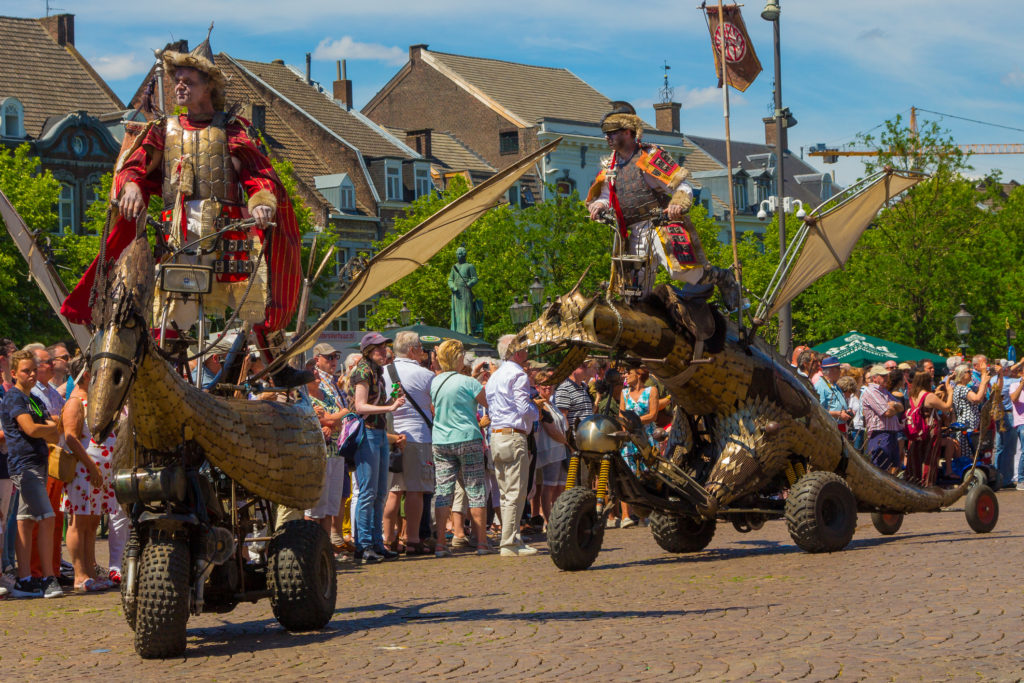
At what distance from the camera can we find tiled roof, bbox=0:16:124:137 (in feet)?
161

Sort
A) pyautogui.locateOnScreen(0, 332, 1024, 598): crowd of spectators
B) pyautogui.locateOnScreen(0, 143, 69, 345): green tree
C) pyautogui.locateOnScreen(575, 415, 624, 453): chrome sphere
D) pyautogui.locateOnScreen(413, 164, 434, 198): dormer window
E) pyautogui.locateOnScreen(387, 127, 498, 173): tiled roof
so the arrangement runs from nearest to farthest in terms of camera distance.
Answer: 1. pyautogui.locateOnScreen(0, 332, 1024, 598): crowd of spectators
2. pyautogui.locateOnScreen(575, 415, 624, 453): chrome sphere
3. pyautogui.locateOnScreen(0, 143, 69, 345): green tree
4. pyautogui.locateOnScreen(413, 164, 434, 198): dormer window
5. pyautogui.locateOnScreen(387, 127, 498, 173): tiled roof

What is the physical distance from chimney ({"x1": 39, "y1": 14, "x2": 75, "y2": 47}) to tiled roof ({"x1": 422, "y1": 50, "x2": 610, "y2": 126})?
1830 cm

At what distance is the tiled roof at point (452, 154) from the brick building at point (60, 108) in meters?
14.3

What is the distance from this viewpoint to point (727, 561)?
1132 cm

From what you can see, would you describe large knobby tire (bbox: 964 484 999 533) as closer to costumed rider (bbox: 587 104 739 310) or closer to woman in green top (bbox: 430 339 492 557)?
costumed rider (bbox: 587 104 739 310)

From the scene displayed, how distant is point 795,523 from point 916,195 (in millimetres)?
29487

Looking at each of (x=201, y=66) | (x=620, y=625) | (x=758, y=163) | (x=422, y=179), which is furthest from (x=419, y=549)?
(x=758, y=163)

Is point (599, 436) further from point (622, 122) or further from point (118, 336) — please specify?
point (118, 336)

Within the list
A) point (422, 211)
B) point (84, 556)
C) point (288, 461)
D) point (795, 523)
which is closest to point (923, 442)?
point (795, 523)

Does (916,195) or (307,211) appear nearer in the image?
(916,195)

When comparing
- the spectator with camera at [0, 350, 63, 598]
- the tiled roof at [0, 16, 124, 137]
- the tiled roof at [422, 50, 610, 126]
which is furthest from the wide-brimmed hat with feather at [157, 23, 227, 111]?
the tiled roof at [422, 50, 610, 126]

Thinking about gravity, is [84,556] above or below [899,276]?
below

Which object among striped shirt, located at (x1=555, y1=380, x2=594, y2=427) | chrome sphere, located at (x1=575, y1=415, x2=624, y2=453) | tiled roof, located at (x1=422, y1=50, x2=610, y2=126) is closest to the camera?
chrome sphere, located at (x1=575, y1=415, x2=624, y2=453)

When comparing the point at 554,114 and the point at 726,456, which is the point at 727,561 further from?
the point at 554,114
